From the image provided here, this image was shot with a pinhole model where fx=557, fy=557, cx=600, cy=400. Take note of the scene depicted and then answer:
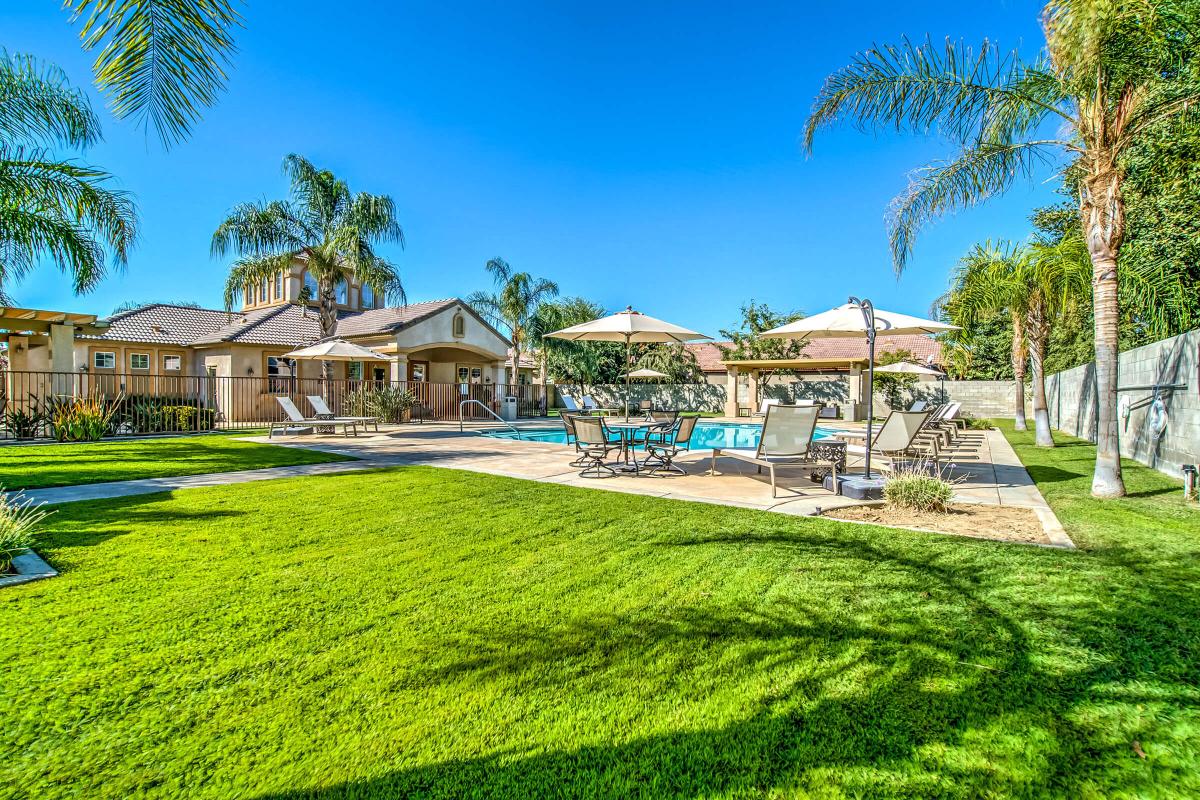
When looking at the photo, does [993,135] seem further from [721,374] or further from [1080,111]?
[721,374]

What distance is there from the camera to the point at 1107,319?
7223mm

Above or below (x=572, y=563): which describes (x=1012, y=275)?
above

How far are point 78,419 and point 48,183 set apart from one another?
6.38 m

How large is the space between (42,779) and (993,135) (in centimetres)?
1162

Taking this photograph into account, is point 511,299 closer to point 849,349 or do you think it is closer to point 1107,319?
point 1107,319

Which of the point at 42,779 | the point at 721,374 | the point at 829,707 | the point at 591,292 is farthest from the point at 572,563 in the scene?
the point at 721,374

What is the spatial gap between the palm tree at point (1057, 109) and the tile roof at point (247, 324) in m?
20.2

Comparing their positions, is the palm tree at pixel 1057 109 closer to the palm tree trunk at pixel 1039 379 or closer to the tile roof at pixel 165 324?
the palm tree trunk at pixel 1039 379

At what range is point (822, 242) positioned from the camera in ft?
76.5

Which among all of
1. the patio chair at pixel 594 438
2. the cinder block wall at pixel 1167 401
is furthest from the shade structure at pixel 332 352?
the cinder block wall at pixel 1167 401

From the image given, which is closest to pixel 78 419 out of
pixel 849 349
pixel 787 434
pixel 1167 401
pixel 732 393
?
pixel 787 434

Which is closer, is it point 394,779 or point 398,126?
point 394,779

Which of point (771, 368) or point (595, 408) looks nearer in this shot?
point (595, 408)

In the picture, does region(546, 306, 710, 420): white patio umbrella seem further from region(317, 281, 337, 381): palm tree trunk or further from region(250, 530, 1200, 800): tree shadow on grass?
region(317, 281, 337, 381): palm tree trunk
